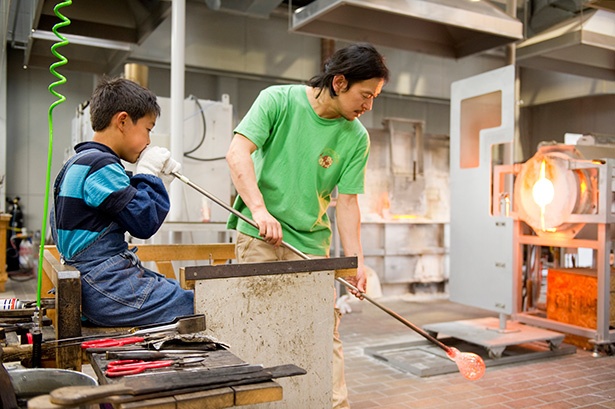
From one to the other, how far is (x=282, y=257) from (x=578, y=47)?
4.35 meters

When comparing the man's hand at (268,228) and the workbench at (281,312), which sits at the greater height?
the man's hand at (268,228)

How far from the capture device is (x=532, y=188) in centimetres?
438

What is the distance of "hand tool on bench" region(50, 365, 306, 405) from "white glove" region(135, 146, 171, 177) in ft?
2.78

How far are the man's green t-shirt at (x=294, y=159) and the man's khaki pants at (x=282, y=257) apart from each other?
42 millimetres

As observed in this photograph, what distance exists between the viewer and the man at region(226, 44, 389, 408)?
2.16m

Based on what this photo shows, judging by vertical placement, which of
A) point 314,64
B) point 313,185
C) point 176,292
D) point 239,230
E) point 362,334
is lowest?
point 362,334

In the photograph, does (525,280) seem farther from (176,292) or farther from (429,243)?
(176,292)

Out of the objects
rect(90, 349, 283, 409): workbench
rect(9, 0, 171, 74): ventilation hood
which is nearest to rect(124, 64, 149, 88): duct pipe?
rect(9, 0, 171, 74): ventilation hood

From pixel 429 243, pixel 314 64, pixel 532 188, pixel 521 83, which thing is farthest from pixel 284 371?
pixel 521 83

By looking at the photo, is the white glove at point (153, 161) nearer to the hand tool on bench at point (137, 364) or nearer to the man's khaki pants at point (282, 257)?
the man's khaki pants at point (282, 257)

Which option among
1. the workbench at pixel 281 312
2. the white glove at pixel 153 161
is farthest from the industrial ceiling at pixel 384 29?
the workbench at pixel 281 312

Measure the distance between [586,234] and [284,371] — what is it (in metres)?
3.94

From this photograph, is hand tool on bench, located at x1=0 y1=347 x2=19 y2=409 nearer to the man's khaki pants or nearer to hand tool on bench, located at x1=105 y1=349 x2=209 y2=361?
hand tool on bench, located at x1=105 y1=349 x2=209 y2=361

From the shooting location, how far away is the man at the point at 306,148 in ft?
7.09
